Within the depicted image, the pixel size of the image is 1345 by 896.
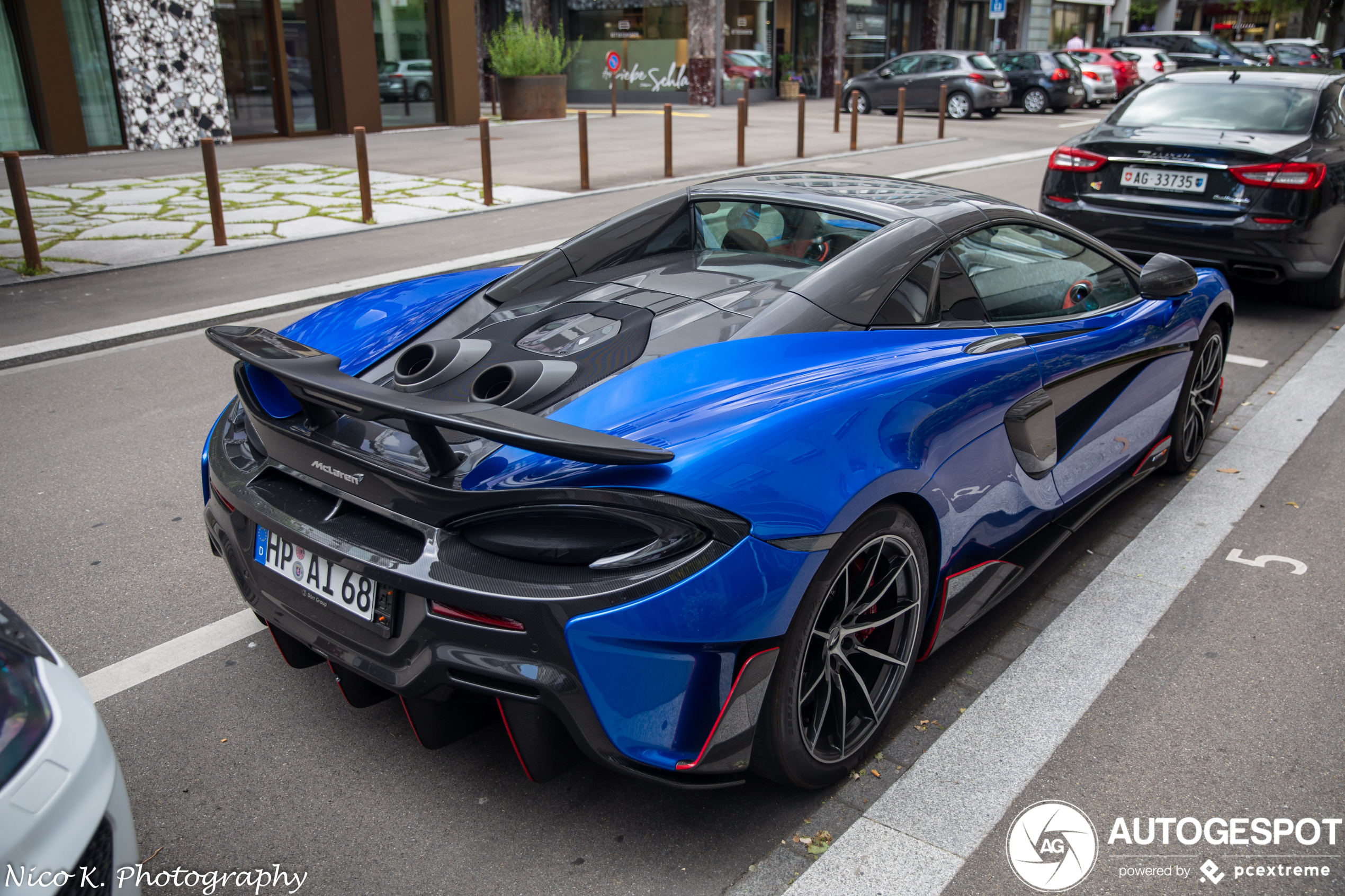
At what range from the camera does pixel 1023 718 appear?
2.79 metres

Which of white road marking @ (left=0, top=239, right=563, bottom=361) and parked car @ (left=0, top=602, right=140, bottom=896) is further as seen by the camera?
white road marking @ (left=0, top=239, right=563, bottom=361)

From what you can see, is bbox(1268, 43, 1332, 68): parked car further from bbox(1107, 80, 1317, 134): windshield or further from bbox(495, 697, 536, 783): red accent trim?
bbox(495, 697, 536, 783): red accent trim

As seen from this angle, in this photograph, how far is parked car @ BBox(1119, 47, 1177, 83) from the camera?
3183cm

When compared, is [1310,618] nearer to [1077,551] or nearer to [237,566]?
[1077,551]

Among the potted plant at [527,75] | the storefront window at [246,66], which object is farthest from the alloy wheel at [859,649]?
the potted plant at [527,75]

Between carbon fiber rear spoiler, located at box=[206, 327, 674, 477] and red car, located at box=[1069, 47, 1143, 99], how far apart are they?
109 feet

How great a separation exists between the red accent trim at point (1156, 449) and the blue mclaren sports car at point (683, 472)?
57cm

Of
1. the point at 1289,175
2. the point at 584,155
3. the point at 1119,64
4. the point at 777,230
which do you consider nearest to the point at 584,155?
the point at 584,155

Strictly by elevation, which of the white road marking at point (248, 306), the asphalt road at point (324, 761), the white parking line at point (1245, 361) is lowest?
the white parking line at point (1245, 361)

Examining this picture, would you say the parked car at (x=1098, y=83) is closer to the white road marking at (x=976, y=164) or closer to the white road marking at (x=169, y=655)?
the white road marking at (x=976, y=164)

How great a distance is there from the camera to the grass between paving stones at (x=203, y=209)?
976 cm

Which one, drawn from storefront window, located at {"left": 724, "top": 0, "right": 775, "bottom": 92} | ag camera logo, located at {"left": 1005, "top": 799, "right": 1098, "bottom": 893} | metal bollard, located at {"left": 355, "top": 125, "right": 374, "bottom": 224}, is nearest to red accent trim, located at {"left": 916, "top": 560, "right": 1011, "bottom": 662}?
ag camera logo, located at {"left": 1005, "top": 799, "right": 1098, "bottom": 893}

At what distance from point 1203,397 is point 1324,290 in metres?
3.81

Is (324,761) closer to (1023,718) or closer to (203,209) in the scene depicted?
(1023,718)
